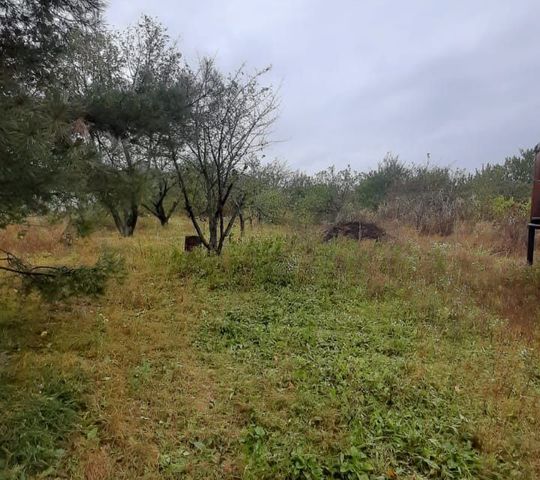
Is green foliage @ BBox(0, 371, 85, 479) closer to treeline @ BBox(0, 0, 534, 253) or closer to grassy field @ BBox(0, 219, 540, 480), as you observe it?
grassy field @ BBox(0, 219, 540, 480)

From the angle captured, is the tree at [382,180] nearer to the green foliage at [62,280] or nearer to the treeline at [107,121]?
the treeline at [107,121]

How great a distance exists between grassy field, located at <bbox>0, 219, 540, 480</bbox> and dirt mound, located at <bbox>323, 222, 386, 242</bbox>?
2.79m

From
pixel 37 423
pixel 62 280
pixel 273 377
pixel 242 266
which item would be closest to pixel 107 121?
pixel 62 280

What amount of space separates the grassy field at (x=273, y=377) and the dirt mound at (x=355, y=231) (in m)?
2.79

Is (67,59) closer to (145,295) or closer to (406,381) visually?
(145,295)

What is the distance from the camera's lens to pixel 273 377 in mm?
2828

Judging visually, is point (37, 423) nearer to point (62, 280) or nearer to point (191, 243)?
point (62, 280)

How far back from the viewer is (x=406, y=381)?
2.78 meters

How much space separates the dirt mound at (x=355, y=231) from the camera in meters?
8.04

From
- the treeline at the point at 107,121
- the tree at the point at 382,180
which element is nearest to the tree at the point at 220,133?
the treeline at the point at 107,121

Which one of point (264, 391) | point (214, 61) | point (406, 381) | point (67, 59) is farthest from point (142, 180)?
point (214, 61)


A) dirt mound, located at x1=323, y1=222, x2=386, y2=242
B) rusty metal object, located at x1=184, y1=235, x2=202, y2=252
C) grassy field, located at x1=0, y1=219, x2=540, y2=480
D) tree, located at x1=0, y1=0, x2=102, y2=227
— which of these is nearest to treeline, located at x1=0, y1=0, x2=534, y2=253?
tree, located at x1=0, y1=0, x2=102, y2=227

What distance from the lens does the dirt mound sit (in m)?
8.04

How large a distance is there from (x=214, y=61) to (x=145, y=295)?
3642mm
